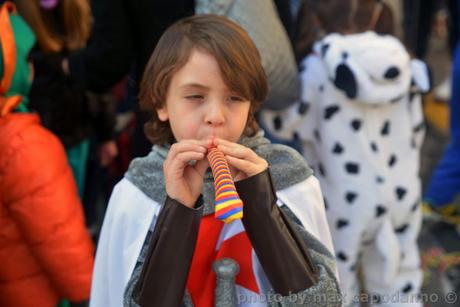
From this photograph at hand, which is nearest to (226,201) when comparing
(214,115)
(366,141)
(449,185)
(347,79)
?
(214,115)

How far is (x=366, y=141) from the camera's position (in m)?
2.28

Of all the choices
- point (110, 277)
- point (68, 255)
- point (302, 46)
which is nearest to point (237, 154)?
point (110, 277)

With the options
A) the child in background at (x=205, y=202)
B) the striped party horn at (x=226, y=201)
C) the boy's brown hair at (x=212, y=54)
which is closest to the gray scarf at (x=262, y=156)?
the child in background at (x=205, y=202)

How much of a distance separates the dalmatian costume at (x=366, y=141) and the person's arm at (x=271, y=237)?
102 centimetres

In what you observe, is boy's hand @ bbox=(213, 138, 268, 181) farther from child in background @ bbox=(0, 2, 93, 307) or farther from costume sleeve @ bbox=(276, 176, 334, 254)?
child in background @ bbox=(0, 2, 93, 307)

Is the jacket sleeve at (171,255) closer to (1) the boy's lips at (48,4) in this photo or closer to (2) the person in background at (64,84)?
(2) the person in background at (64,84)

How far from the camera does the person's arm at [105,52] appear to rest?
2.14m

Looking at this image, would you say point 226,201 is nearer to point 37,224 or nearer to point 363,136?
point 37,224

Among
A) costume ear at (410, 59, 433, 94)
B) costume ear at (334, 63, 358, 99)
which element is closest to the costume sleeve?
costume ear at (334, 63, 358, 99)

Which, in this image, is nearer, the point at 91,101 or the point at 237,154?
the point at 237,154

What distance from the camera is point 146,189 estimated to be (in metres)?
1.50

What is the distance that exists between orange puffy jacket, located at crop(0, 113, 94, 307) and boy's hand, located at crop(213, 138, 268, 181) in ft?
2.80

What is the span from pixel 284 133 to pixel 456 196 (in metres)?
1.81

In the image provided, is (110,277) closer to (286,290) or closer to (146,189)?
(146,189)
